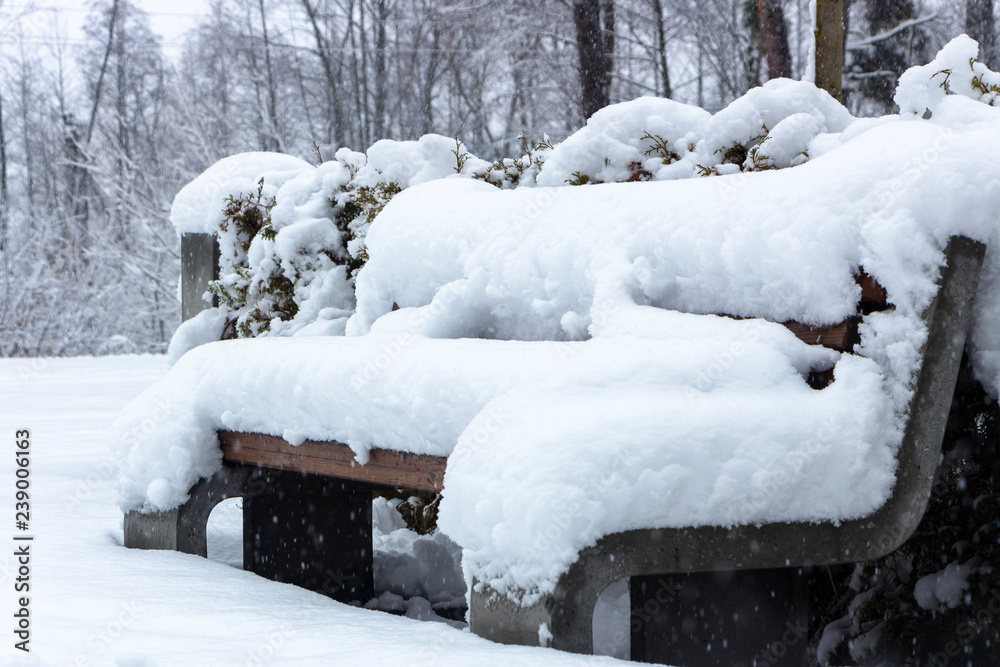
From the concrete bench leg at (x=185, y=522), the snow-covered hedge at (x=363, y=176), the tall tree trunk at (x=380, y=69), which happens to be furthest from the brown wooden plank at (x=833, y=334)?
the tall tree trunk at (x=380, y=69)

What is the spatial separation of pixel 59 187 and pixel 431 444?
→ 2324cm

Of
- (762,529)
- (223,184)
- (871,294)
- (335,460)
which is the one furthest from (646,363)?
(223,184)

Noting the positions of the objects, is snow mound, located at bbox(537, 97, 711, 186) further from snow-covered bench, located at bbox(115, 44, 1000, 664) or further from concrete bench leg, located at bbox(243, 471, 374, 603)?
concrete bench leg, located at bbox(243, 471, 374, 603)

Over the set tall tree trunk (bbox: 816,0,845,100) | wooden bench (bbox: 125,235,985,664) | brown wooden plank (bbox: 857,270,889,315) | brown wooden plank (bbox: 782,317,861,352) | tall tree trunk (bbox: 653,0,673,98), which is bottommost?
wooden bench (bbox: 125,235,985,664)

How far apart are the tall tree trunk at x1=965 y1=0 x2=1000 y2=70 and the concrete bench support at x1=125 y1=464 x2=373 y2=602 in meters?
15.7

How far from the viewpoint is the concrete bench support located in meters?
3.51

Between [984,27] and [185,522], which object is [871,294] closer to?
[185,522]

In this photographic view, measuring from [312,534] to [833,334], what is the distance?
2.40m

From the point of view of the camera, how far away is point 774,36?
412 inches

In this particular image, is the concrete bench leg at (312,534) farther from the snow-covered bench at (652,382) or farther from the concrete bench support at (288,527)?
the snow-covered bench at (652,382)

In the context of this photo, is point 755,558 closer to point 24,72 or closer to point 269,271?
point 269,271

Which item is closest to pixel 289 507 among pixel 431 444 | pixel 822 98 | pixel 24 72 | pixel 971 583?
pixel 431 444

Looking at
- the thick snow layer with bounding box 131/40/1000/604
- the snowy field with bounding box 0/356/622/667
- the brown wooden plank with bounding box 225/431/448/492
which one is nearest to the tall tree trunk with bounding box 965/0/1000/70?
the thick snow layer with bounding box 131/40/1000/604

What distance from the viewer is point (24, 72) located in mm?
21938
